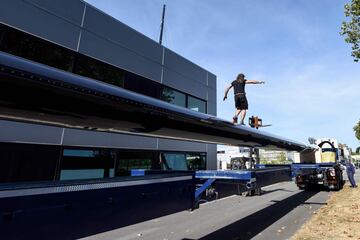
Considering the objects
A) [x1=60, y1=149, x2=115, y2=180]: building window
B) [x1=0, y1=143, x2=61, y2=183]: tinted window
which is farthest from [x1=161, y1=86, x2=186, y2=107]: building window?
[x1=0, y1=143, x2=61, y2=183]: tinted window

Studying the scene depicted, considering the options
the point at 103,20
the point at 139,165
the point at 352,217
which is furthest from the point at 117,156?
the point at 352,217

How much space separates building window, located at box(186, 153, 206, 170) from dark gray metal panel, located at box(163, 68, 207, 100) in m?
4.62

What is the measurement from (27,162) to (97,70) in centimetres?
530

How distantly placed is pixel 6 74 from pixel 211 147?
1915cm

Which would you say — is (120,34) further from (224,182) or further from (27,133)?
(224,182)

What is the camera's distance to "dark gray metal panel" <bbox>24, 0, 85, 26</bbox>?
10.6 m

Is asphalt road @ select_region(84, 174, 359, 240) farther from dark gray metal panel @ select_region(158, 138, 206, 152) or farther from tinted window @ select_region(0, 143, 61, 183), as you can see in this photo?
dark gray metal panel @ select_region(158, 138, 206, 152)

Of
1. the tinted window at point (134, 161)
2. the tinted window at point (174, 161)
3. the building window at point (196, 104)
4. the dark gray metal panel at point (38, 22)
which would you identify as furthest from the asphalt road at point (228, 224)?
the building window at point (196, 104)

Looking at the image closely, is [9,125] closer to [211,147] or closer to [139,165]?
[139,165]

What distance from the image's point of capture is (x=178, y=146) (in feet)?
58.8

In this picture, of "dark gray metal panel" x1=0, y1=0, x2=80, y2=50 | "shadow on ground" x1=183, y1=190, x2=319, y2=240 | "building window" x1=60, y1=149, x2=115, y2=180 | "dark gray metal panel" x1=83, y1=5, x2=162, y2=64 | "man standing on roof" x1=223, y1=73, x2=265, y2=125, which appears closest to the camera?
"shadow on ground" x1=183, y1=190, x2=319, y2=240

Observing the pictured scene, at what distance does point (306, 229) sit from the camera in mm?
7195

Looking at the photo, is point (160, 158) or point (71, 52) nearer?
point (71, 52)

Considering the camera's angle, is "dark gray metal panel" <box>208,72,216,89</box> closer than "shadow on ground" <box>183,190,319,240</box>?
No
